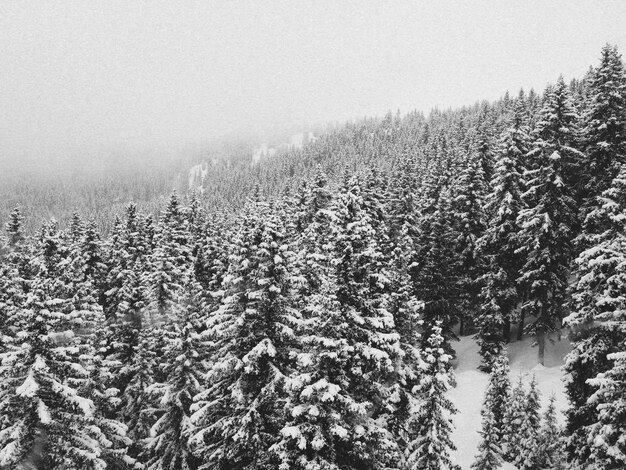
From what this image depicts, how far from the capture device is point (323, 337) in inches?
584

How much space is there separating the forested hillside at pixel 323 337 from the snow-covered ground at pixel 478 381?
3.55ft

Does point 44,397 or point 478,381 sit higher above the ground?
point 44,397

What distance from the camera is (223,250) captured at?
1293 inches

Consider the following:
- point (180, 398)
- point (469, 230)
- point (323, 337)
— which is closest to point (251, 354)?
point (323, 337)

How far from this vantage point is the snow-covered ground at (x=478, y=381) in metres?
28.4

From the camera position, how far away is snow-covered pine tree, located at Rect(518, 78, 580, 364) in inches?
1215

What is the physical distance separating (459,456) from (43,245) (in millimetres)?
33461

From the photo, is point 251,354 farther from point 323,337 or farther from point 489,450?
point 489,450

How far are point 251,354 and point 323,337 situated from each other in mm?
3103

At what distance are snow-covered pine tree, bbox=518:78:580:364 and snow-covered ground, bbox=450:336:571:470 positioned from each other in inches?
51.2

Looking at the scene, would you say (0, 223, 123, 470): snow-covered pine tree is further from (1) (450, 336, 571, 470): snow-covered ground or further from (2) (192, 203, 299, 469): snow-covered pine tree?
(1) (450, 336, 571, 470): snow-covered ground

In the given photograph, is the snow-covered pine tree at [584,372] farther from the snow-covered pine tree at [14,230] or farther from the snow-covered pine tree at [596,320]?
the snow-covered pine tree at [14,230]

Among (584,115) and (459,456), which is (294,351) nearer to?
(459,456)

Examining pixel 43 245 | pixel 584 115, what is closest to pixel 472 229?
pixel 584 115
